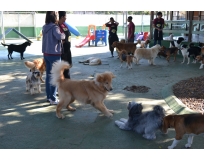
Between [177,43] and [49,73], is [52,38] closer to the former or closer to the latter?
[49,73]

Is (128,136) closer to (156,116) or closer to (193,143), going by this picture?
(156,116)

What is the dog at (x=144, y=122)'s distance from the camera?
374 cm

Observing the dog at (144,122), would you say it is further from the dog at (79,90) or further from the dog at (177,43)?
the dog at (177,43)

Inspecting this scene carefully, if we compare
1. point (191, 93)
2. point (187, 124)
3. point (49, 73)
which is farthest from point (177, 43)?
point (187, 124)

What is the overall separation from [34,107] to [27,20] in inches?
908

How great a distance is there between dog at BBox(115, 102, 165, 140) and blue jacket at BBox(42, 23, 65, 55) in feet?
6.71

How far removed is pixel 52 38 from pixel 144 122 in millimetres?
2577

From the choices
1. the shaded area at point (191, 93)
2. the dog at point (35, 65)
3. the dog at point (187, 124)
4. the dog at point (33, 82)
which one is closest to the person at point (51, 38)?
the dog at point (33, 82)

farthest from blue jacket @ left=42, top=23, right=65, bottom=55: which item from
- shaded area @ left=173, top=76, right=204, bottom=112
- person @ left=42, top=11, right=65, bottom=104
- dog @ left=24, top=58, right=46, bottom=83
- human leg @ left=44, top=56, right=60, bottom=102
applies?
shaded area @ left=173, top=76, right=204, bottom=112

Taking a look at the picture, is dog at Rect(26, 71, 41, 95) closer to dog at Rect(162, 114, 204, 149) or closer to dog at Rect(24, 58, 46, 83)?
dog at Rect(24, 58, 46, 83)

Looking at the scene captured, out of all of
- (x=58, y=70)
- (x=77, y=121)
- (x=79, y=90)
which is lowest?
(x=77, y=121)

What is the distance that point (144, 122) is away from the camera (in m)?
3.94

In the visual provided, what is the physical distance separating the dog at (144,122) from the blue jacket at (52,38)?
205 cm

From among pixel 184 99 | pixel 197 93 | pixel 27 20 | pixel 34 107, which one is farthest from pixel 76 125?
pixel 27 20
